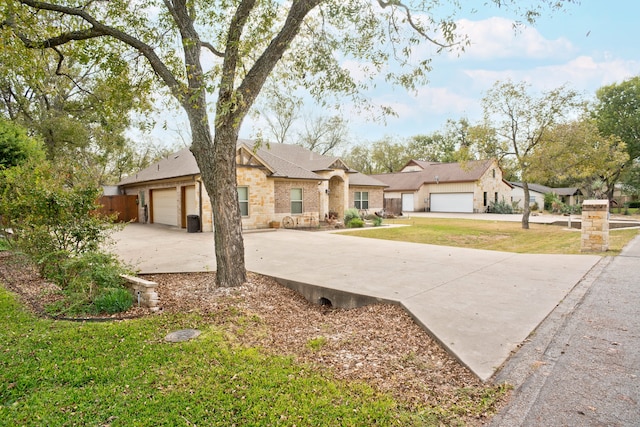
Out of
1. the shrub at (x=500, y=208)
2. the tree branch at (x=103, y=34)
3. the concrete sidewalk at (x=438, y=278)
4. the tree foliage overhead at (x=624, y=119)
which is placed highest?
the tree foliage overhead at (x=624, y=119)

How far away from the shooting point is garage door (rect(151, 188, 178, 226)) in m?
18.3

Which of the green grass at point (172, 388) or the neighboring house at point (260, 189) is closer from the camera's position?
the green grass at point (172, 388)

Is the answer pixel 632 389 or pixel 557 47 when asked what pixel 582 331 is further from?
pixel 557 47

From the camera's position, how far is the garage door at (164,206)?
18270mm

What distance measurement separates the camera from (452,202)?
3528 centimetres

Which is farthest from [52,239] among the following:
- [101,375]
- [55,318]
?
[101,375]

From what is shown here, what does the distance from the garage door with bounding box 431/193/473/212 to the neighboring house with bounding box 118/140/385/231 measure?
47.2 ft

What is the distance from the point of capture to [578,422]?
2.59 m

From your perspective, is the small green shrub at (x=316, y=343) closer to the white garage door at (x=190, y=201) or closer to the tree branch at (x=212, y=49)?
the tree branch at (x=212, y=49)

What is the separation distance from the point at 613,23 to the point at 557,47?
1.87 m

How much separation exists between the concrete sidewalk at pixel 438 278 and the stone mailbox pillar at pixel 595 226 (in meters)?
1.38

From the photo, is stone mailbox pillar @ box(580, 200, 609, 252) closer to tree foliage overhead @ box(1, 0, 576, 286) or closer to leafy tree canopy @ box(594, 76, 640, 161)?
tree foliage overhead @ box(1, 0, 576, 286)

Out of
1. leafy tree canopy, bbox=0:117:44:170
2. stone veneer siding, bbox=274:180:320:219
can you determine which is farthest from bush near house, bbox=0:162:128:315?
stone veneer siding, bbox=274:180:320:219

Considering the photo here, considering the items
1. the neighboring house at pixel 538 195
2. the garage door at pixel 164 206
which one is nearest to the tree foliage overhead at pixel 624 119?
the neighboring house at pixel 538 195
